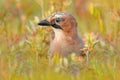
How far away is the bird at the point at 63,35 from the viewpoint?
7719 mm

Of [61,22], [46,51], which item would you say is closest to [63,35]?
[61,22]

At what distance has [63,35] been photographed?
25.8ft

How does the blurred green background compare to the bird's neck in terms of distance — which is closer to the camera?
the blurred green background

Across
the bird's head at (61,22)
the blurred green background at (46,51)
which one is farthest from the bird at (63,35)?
the blurred green background at (46,51)

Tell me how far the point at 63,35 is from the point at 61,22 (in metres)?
0.17

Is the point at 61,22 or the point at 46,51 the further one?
the point at 46,51

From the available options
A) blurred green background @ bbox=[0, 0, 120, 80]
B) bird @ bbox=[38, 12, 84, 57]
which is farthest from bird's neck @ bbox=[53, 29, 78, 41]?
blurred green background @ bbox=[0, 0, 120, 80]

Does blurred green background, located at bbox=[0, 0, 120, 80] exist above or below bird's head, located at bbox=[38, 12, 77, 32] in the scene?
below

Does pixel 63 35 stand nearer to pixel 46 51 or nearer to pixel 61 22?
pixel 61 22

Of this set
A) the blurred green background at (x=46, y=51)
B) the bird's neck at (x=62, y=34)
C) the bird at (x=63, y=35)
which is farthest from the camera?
the bird's neck at (x=62, y=34)

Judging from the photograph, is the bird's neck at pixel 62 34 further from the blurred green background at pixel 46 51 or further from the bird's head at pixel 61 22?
the blurred green background at pixel 46 51

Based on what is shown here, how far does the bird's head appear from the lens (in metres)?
7.74

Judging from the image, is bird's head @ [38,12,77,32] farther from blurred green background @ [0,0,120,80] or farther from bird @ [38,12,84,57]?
blurred green background @ [0,0,120,80]

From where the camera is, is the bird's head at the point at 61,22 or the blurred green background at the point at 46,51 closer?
the blurred green background at the point at 46,51
